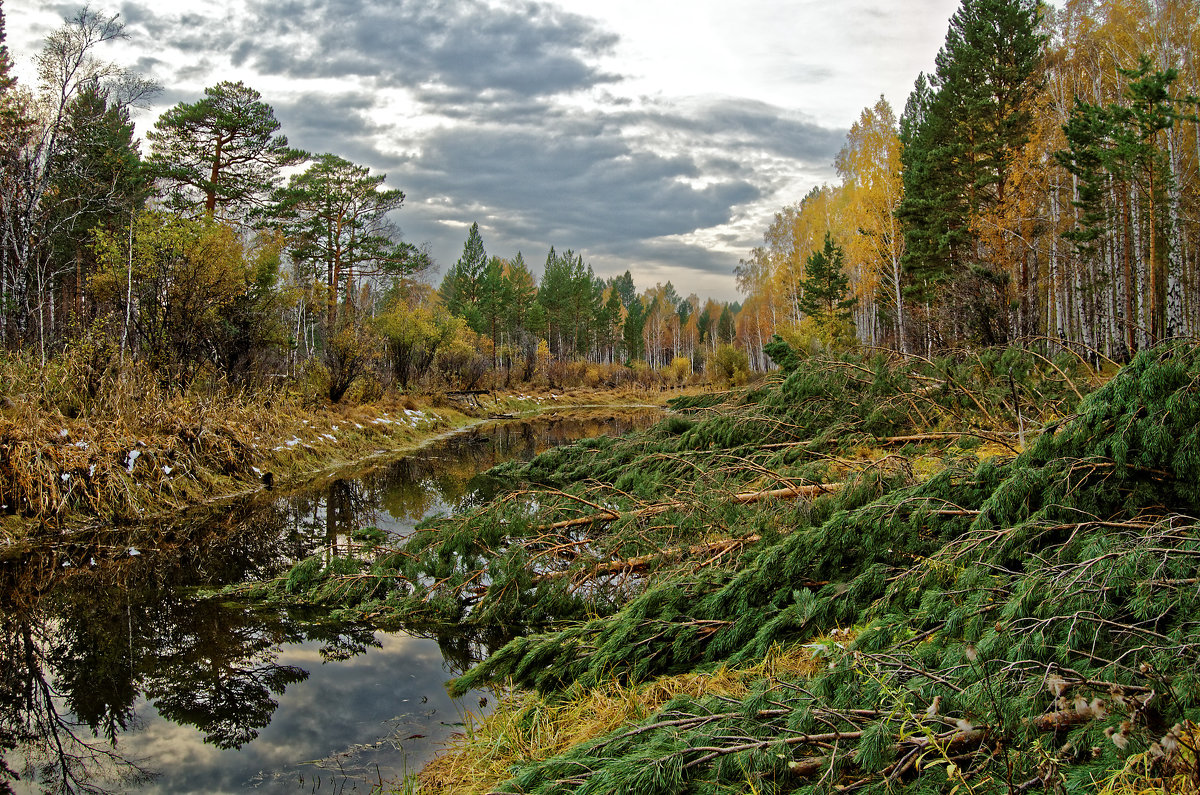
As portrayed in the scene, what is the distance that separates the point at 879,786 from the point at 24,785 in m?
3.44

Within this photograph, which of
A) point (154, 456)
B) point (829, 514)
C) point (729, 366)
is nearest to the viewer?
point (829, 514)

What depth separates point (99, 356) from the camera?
8.77 meters

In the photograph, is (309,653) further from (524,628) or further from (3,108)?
(3,108)

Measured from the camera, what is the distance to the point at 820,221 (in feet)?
109

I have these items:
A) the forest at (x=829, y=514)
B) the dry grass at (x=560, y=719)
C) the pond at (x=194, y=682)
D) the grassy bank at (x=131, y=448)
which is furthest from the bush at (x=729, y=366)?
the dry grass at (x=560, y=719)

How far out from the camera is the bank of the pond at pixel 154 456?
6328mm

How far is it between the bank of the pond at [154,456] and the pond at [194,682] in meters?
0.76

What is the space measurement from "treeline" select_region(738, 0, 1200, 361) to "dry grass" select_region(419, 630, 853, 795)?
1063 cm

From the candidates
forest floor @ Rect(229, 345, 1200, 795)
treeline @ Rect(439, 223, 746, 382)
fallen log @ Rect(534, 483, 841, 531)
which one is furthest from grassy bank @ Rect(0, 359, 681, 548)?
treeline @ Rect(439, 223, 746, 382)

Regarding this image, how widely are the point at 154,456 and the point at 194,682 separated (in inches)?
205

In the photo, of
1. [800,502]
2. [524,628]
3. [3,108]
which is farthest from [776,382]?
[3,108]

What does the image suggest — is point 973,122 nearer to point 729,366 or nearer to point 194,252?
point 729,366

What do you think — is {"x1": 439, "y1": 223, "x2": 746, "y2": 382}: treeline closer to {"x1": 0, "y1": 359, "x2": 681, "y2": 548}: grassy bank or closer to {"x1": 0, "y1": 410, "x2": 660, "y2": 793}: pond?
{"x1": 0, "y1": 359, "x2": 681, "y2": 548}: grassy bank

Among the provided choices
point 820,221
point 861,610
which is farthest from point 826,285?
point 861,610
